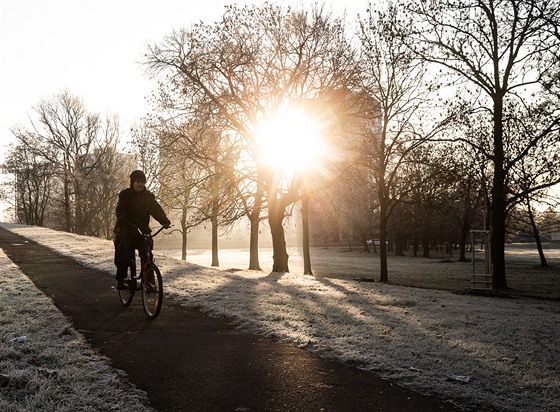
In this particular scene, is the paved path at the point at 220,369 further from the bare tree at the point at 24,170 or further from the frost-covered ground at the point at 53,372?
the bare tree at the point at 24,170

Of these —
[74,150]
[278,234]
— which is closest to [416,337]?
[278,234]

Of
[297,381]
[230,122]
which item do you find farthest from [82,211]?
[297,381]

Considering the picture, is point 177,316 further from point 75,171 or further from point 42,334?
point 75,171

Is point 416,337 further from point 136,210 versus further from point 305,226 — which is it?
point 305,226

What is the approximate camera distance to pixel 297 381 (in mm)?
4371

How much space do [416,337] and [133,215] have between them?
4.60m

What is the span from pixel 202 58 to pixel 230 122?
304cm

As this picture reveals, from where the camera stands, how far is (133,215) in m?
7.15

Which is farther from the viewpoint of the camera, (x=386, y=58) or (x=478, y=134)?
(x=386, y=58)

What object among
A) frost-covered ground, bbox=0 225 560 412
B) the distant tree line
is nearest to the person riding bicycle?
frost-covered ground, bbox=0 225 560 412

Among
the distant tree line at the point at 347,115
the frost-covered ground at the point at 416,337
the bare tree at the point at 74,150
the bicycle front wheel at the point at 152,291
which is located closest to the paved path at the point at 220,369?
the bicycle front wheel at the point at 152,291

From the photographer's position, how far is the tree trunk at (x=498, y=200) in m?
18.8

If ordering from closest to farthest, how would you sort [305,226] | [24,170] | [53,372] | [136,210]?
[53,372] < [136,210] < [305,226] < [24,170]

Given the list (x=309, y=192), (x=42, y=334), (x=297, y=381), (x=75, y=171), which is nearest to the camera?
(x=297, y=381)
